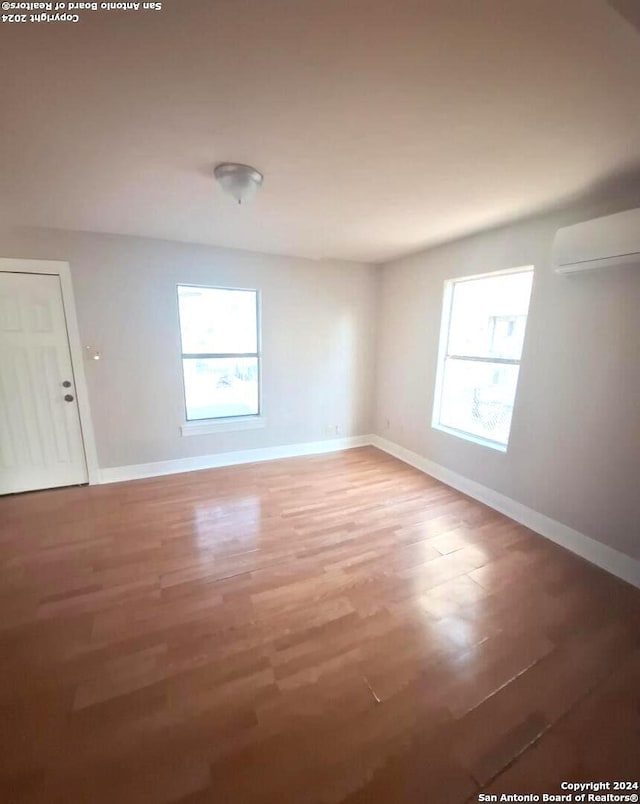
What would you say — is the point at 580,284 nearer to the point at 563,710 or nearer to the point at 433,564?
the point at 433,564

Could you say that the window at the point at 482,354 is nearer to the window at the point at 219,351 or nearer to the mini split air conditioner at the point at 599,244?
the mini split air conditioner at the point at 599,244

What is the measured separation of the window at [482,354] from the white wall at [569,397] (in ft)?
0.50

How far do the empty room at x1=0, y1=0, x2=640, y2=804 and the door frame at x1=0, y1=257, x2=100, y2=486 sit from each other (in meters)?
0.03

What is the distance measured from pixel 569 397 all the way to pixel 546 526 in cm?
104

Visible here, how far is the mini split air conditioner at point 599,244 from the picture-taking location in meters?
1.83

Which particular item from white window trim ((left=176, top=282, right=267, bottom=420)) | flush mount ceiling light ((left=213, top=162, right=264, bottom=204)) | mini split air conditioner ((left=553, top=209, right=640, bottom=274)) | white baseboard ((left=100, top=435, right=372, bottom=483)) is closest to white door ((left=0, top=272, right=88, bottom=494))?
white baseboard ((left=100, top=435, right=372, bottom=483))

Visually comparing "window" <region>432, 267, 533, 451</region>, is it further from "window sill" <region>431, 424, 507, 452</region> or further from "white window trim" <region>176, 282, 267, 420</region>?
"white window trim" <region>176, 282, 267, 420</region>

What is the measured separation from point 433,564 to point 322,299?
307cm

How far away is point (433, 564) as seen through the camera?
2.19 meters

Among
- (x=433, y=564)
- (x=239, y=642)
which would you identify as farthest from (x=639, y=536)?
(x=239, y=642)

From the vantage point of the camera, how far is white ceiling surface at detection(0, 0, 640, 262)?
0.93 meters

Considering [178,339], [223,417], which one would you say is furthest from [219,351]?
[223,417]

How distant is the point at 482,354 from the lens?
10.1ft

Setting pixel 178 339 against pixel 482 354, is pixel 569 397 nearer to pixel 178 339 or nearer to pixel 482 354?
pixel 482 354
